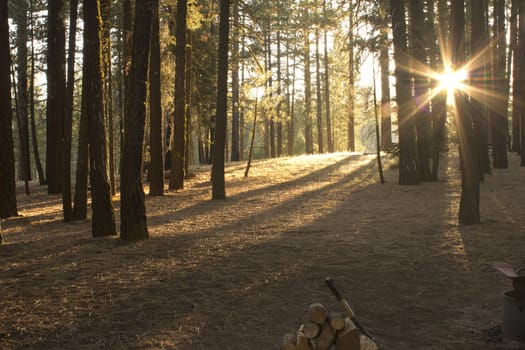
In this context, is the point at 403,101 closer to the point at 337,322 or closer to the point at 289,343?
the point at 337,322

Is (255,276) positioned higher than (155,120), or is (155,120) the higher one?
(155,120)

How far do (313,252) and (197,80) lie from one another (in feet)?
61.1

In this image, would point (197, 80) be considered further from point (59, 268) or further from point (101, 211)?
point (59, 268)

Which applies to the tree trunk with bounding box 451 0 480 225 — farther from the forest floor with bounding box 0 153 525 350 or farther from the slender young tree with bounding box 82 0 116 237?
the slender young tree with bounding box 82 0 116 237

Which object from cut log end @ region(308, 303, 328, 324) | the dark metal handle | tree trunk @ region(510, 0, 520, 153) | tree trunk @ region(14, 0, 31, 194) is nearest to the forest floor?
cut log end @ region(308, 303, 328, 324)

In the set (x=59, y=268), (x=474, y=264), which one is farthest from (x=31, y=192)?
(x=474, y=264)

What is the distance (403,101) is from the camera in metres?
18.2

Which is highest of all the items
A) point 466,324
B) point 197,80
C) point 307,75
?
point 307,75

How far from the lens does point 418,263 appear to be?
8031 mm

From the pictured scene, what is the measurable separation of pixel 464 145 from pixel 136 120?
7.07 meters

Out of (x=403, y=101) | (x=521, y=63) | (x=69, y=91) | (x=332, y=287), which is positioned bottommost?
(x=332, y=287)

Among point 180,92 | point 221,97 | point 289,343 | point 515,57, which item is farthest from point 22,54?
point 289,343

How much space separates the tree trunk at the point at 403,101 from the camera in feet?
57.4

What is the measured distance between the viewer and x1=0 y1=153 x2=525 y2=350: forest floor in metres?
5.32
